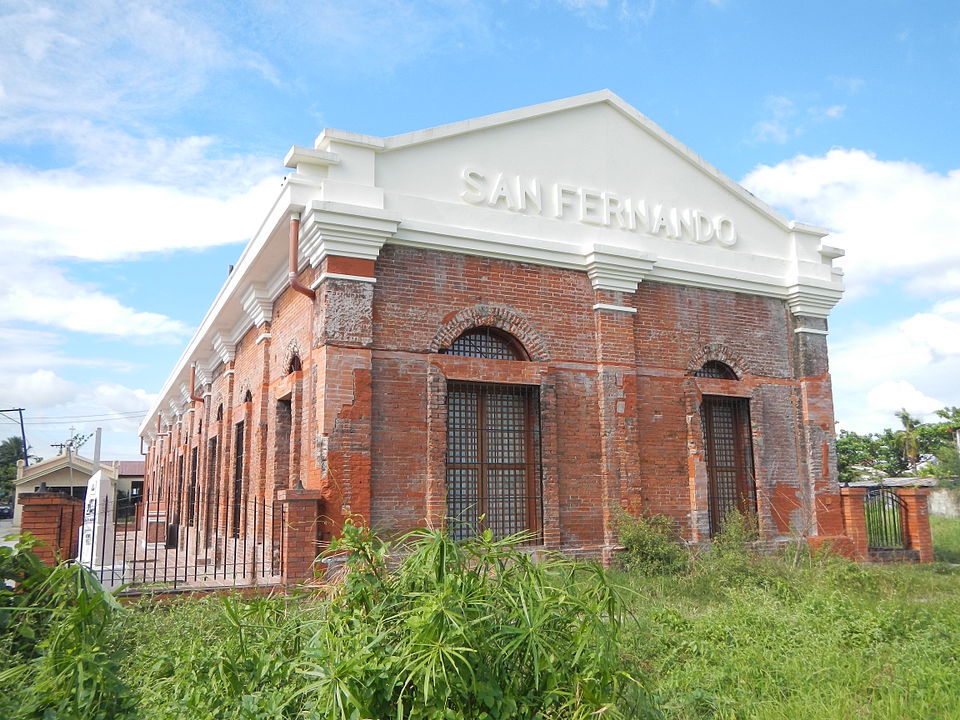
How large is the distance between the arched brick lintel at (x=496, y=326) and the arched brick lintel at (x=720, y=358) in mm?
2735

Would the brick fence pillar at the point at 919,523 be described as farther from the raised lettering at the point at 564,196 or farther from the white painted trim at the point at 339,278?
the white painted trim at the point at 339,278

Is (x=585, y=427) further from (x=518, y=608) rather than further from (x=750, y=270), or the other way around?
(x=518, y=608)

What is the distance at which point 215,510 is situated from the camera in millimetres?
16188

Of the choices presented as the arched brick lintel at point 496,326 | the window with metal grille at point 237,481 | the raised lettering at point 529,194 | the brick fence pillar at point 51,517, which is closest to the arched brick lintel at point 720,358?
the arched brick lintel at point 496,326

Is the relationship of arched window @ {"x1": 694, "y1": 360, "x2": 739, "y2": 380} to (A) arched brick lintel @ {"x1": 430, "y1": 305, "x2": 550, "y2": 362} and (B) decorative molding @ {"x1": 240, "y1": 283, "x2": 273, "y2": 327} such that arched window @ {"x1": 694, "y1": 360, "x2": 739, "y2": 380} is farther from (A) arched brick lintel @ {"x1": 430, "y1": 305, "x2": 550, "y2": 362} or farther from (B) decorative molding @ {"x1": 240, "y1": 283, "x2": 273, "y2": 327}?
(B) decorative molding @ {"x1": 240, "y1": 283, "x2": 273, "y2": 327}

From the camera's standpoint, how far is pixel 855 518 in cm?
1243

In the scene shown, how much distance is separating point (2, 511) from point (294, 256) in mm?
60297

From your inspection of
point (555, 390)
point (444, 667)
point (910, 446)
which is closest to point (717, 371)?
point (555, 390)

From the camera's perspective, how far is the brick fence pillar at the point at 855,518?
40.5ft

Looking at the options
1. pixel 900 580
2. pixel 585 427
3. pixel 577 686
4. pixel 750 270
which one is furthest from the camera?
pixel 750 270

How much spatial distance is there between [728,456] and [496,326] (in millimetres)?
4709

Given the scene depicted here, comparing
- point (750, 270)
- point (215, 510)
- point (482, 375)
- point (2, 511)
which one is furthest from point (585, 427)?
point (2, 511)

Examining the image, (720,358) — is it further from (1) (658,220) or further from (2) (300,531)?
(2) (300,531)

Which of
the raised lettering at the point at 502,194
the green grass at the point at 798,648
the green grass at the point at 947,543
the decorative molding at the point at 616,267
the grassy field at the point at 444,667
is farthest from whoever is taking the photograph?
the green grass at the point at 947,543
